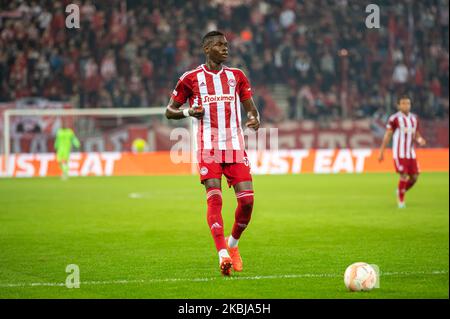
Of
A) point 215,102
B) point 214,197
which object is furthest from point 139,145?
point 214,197

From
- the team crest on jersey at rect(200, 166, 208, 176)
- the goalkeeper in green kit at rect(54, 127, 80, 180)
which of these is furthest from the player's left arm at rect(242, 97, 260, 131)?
the goalkeeper in green kit at rect(54, 127, 80, 180)

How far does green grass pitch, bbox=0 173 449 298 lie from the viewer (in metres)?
7.40

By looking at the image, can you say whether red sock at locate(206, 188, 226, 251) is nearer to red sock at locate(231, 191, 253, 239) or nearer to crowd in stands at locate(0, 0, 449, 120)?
red sock at locate(231, 191, 253, 239)

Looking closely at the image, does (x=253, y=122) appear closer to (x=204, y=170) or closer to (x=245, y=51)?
(x=204, y=170)

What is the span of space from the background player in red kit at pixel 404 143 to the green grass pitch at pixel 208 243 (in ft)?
1.80

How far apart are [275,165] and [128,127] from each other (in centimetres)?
534

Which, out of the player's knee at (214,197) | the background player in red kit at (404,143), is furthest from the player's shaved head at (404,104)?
the player's knee at (214,197)

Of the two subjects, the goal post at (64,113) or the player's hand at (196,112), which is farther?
the goal post at (64,113)

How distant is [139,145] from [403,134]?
14.9 metres

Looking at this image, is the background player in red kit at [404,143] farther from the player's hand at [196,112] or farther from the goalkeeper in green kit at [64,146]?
the goalkeeper in green kit at [64,146]

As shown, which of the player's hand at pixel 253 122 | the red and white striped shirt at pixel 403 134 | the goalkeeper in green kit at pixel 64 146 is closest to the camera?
the player's hand at pixel 253 122

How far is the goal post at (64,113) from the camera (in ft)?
94.2
